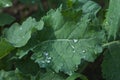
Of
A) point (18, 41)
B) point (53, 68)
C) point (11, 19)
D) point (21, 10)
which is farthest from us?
point (21, 10)

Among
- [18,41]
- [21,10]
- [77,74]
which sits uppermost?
[18,41]

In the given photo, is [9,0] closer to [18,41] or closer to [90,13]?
[18,41]

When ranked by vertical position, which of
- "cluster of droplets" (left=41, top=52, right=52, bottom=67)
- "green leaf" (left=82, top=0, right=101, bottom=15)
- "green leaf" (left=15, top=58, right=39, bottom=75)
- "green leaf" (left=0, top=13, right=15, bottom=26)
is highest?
"green leaf" (left=82, top=0, right=101, bottom=15)

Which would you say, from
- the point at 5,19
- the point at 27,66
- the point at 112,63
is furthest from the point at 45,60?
the point at 5,19

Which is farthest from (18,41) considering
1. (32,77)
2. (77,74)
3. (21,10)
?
(21,10)

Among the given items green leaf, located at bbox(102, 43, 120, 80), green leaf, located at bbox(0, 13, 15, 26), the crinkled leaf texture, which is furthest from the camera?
green leaf, located at bbox(0, 13, 15, 26)

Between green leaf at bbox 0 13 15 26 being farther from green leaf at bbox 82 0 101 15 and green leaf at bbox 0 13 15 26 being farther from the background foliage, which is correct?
green leaf at bbox 82 0 101 15

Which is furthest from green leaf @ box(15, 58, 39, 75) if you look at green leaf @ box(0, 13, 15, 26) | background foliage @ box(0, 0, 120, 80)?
green leaf @ box(0, 13, 15, 26)
